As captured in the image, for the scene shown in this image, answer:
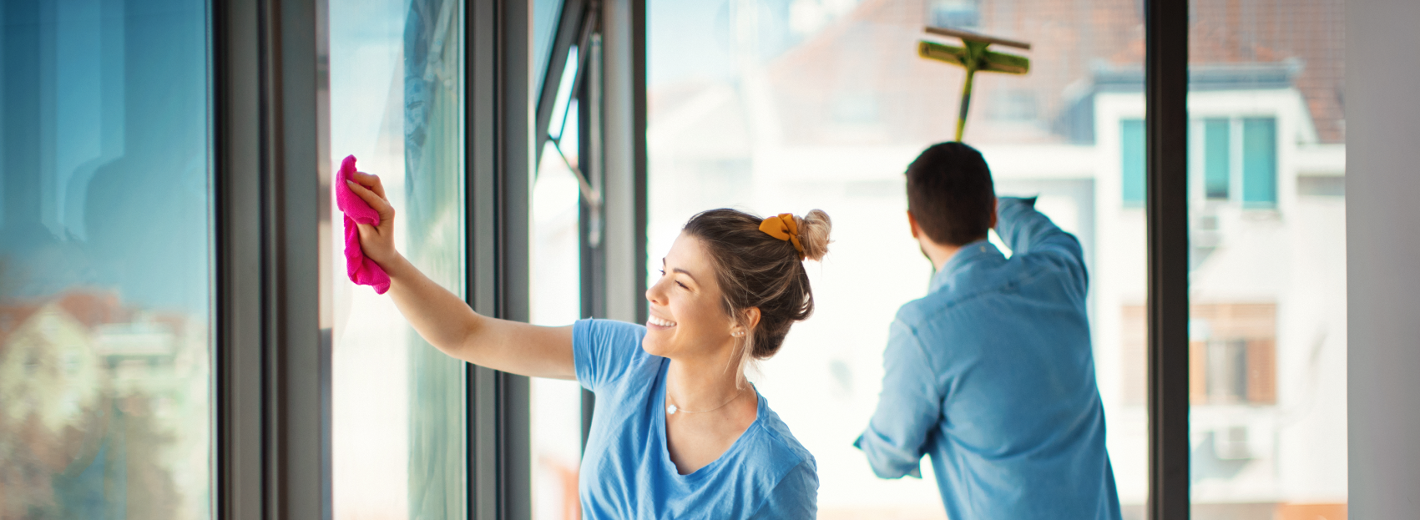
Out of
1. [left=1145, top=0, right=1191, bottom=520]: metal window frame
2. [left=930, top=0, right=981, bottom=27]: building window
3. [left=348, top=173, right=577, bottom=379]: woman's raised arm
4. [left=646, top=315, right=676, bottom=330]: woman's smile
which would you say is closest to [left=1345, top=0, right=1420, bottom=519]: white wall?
[left=1145, top=0, right=1191, bottom=520]: metal window frame

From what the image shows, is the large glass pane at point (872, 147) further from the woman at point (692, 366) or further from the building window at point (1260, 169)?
the woman at point (692, 366)

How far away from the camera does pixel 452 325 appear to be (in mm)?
977

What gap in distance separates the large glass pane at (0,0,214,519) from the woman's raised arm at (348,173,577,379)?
0.19m

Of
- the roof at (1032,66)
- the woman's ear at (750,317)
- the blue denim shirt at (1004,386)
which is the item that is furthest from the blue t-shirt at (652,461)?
the roof at (1032,66)

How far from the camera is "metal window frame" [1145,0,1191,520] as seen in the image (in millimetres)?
1381

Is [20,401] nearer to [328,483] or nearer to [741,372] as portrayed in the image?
[328,483]

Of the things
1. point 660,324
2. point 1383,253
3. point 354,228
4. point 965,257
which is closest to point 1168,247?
point 1383,253

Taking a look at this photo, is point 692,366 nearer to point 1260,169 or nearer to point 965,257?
point 965,257

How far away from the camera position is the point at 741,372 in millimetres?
1106

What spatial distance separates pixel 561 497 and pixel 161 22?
2.06m

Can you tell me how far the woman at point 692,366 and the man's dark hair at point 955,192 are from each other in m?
0.31

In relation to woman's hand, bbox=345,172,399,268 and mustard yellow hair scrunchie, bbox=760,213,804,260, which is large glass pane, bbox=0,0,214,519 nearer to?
woman's hand, bbox=345,172,399,268

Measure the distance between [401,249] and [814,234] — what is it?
60cm

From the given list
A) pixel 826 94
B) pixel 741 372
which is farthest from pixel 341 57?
pixel 826 94
